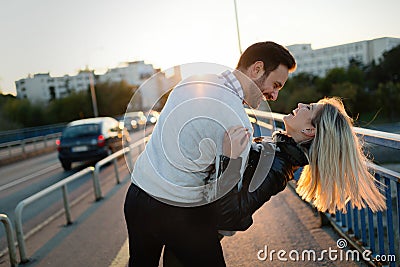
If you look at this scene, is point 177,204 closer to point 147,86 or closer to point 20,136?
point 147,86

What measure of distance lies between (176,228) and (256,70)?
83cm

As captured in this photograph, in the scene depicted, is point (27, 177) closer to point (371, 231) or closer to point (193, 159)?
point (371, 231)

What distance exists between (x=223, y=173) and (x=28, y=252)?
469 centimetres

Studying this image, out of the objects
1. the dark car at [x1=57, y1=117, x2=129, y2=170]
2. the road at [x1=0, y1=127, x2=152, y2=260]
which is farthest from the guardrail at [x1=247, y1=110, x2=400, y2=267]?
the dark car at [x1=57, y1=117, x2=129, y2=170]

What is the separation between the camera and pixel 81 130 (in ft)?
56.8

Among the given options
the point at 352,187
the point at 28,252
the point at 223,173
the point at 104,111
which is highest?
the point at 223,173

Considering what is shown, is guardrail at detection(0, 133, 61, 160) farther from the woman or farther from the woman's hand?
the woman's hand

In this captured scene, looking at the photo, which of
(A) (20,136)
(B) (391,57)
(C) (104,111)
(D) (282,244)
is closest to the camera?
(D) (282,244)

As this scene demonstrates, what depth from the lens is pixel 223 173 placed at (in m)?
1.95

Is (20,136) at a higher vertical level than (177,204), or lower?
lower

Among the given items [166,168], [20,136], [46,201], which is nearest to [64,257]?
[166,168]

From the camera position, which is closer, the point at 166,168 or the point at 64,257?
the point at 166,168

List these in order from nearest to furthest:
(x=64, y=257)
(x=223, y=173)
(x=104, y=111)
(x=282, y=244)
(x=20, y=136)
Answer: (x=223, y=173) → (x=282, y=244) → (x=64, y=257) → (x=20, y=136) → (x=104, y=111)

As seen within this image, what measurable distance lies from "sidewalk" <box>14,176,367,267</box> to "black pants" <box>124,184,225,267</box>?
2.33 metres
